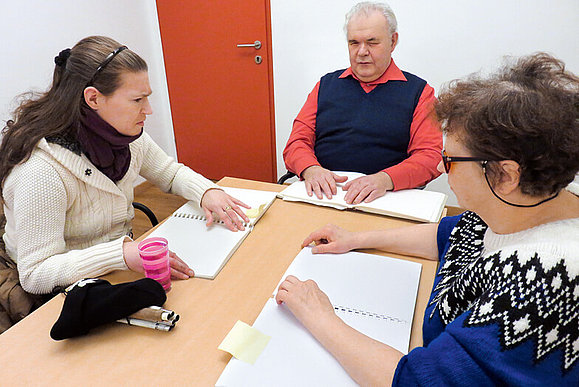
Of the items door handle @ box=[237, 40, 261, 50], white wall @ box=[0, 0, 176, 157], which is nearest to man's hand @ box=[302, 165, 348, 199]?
white wall @ box=[0, 0, 176, 157]

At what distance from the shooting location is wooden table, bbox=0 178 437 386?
2.92ft

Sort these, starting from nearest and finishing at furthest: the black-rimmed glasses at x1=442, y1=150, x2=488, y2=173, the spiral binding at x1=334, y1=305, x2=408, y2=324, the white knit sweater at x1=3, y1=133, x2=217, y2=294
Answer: the black-rimmed glasses at x1=442, y1=150, x2=488, y2=173 → the spiral binding at x1=334, y1=305, x2=408, y2=324 → the white knit sweater at x1=3, y1=133, x2=217, y2=294

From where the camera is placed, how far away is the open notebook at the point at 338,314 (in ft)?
2.82

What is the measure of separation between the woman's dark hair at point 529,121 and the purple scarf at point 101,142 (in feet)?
3.36

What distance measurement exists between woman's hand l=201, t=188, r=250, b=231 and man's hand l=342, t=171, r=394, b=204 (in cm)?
40

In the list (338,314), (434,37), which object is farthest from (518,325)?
(434,37)

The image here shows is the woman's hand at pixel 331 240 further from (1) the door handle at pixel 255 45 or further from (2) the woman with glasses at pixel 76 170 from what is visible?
(1) the door handle at pixel 255 45

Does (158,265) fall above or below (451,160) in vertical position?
below

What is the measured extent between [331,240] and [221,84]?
8.08ft

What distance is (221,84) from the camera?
3439 millimetres

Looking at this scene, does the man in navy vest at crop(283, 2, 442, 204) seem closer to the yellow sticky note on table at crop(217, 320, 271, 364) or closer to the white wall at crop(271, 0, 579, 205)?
the white wall at crop(271, 0, 579, 205)

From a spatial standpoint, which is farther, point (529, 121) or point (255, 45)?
point (255, 45)

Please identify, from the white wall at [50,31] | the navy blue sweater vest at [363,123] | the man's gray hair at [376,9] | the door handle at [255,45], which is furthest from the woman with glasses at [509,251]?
the door handle at [255,45]

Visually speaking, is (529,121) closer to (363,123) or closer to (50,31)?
(363,123)
